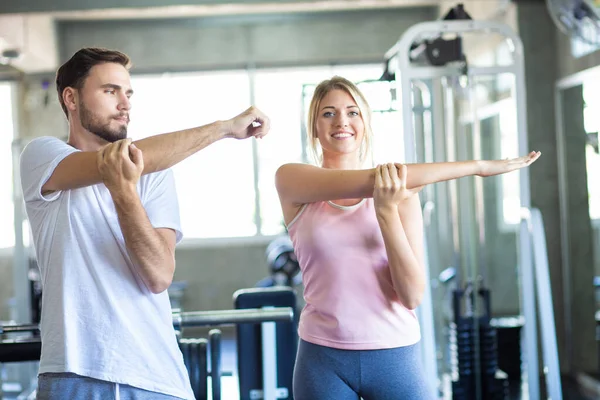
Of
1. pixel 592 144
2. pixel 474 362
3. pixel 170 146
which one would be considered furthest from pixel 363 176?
pixel 592 144

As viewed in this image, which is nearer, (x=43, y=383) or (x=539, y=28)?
(x=43, y=383)

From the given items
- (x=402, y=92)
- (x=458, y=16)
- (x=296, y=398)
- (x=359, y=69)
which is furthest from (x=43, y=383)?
(x=359, y=69)

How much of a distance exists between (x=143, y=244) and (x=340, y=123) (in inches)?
23.9

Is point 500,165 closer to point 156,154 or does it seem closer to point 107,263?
point 156,154

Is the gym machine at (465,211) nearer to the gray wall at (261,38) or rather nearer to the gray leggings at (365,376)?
the gray leggings at (365,376)

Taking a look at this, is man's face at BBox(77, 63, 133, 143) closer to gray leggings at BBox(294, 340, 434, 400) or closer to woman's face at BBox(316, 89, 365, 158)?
woman's face at BBox(316, 89, 365, 158)

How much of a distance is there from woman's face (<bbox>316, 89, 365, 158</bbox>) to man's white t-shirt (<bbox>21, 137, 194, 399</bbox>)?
0.51 meters

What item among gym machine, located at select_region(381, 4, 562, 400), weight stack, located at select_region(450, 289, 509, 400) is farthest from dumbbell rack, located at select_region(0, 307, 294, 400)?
weight stack, located at select_region(450, 289, 509, 400)

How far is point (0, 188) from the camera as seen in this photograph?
7.12m

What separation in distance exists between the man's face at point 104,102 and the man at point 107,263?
0.09 meters

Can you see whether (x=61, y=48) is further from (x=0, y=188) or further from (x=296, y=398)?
(x=296, y=398)

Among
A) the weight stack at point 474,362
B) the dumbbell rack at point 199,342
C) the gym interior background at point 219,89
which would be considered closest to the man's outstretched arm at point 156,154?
the dumbbell rack at point 199,342

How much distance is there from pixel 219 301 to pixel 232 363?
180cm

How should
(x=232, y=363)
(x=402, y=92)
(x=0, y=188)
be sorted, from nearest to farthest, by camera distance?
(x=402, y=92), (x=232, y=363), (x=0, y=188)
